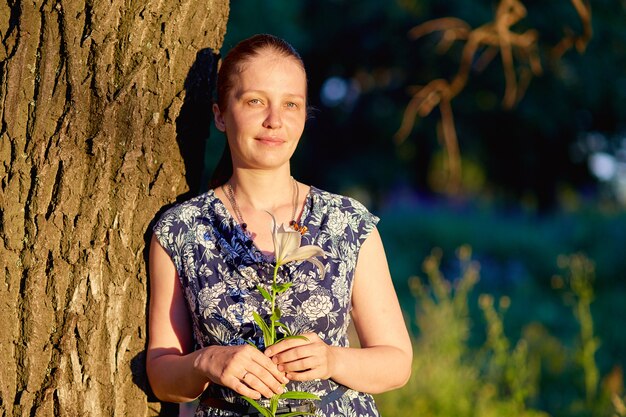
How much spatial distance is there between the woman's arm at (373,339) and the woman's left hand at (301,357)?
1.7 inches

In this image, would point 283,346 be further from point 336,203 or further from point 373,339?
point 336,203

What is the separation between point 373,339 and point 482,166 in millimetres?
15858

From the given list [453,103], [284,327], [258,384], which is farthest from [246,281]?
[453,103]

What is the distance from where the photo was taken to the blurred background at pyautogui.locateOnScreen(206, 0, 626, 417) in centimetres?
645

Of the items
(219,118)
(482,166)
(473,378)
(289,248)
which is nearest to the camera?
(289,248)

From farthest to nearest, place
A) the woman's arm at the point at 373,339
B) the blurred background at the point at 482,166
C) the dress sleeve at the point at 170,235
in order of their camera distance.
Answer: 1. the blurred background at the point at 482,166
2. the dress sleeve at the point at 170,235
3. the woman's arm at the point at 373,339

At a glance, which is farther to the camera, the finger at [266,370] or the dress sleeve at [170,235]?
the dress sleeve at [170,235]

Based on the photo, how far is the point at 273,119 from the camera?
2.30m

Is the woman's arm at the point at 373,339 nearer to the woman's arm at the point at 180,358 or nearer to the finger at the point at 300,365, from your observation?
the finger at the point at 300,365

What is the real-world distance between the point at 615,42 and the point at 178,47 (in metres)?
13.8

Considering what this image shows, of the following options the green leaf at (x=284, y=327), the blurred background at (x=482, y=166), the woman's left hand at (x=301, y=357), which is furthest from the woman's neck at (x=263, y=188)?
the blurred background at (x=482, y=166)

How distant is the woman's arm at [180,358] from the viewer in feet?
6.78

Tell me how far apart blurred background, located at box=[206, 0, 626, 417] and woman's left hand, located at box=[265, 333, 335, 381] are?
8.92ft

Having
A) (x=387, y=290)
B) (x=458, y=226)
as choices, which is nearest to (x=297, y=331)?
(x=387, y=290)
